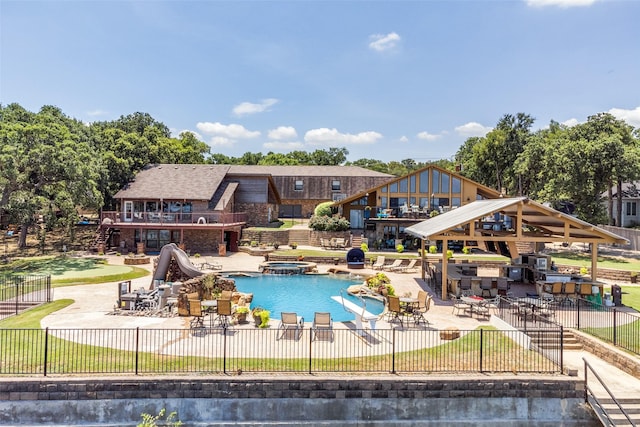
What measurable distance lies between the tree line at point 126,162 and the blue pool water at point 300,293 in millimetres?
15007

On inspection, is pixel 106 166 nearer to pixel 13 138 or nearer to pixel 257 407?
pixel 13 138

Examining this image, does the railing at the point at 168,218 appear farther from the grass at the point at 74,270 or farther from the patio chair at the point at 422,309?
the patio chair at the point at 422,309

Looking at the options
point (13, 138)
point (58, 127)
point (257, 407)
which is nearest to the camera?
point (257, 407)

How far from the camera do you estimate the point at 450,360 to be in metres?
11.3

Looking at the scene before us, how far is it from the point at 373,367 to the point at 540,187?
4097 cm

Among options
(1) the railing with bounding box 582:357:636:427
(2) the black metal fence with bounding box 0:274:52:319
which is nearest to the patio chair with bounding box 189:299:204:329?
(2) the black metal fence with bounding box 0:274:52:319

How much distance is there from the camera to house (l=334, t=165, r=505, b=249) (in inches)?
1476

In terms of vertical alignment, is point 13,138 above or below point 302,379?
above

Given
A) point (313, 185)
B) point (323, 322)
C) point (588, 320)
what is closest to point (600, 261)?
point (588, 320)

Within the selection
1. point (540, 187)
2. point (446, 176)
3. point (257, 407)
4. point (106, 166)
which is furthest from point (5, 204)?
point (540, 187)

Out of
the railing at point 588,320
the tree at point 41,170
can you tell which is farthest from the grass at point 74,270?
the railing at point 588,320

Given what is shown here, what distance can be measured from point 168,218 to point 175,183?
4840 millimetres

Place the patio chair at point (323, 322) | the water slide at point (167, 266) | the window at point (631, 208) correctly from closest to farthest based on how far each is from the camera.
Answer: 1. the patio chair at point (323, 322)
2. the water slide at point (167, 266)
3. the window at point (631, 208)

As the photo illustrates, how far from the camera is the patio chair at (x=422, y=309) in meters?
15.0
